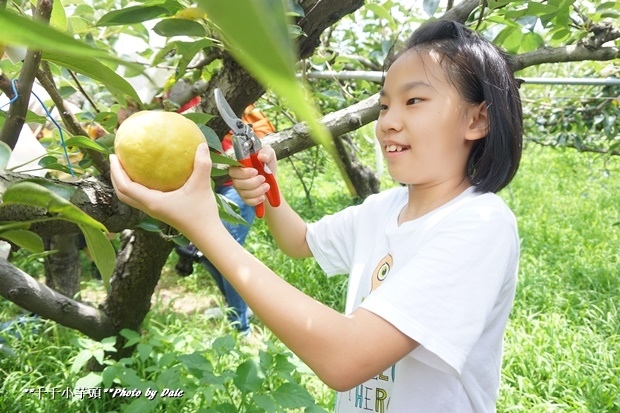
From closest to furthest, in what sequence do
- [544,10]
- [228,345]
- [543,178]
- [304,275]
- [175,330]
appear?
1. [544,10]
2. [228,345]
3. [175,330]
4. [304,275]
5. [543,178]

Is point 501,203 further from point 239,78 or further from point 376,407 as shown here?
point 239,78

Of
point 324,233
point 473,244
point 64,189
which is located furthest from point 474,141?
point 64,189

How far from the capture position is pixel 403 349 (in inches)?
28.0

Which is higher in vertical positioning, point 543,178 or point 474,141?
point 474,141

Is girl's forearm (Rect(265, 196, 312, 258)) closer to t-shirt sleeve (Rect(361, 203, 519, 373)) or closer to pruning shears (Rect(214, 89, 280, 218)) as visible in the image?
pruning shears (Rect(214, 89, 280, 218))

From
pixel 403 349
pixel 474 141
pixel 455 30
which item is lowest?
pixel 403 349

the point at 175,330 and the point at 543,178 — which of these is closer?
the point at 175,330

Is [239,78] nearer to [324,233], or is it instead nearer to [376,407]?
[324,233]

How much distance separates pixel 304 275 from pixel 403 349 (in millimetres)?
2270

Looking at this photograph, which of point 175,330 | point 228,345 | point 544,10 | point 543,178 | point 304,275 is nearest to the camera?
point 544,10

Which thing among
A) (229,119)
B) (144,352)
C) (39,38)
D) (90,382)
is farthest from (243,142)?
(90,382)

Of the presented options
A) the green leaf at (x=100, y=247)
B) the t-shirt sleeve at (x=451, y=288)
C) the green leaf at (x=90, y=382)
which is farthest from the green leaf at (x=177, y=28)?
the green leaf at (x=90, y=382)

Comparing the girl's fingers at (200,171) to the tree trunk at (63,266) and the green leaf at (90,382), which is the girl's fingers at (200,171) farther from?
the tree trunk at (63,266)

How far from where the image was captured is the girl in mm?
669
